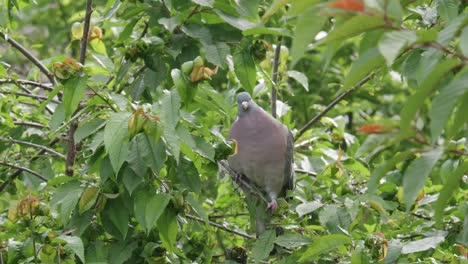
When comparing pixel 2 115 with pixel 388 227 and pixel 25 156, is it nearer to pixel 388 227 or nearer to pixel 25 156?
pixel 25 156

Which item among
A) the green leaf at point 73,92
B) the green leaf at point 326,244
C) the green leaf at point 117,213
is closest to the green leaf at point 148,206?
the green leaf at point 117,213

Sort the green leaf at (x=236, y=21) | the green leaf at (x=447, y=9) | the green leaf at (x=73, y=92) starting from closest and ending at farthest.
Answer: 1. the green leaf at (x=447, y=9)
2. the green leaf at (x=73, y=92)
3. the green leaf at (x=236, y=21)

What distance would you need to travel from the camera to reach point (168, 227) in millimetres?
1848

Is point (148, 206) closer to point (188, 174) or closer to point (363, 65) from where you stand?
point (188, 174)

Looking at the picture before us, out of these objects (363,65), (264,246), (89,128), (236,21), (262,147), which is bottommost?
(262,147)

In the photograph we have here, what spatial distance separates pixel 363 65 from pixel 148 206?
930 millimetres

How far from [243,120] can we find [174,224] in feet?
4.04

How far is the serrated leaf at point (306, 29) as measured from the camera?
1.05 meters

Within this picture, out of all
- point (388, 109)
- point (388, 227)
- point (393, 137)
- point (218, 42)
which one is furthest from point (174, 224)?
point (388, 109)

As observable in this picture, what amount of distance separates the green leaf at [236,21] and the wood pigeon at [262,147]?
96 centimetres

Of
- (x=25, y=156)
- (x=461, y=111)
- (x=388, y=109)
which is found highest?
(x=461, y=111)

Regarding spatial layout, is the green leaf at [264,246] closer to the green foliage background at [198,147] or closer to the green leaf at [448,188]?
the green foliage background at [198,147]

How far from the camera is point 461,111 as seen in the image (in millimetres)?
1011

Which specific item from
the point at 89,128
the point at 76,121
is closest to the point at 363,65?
the point at 89,128
